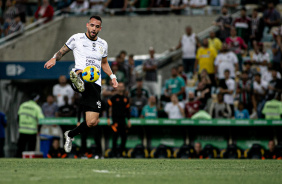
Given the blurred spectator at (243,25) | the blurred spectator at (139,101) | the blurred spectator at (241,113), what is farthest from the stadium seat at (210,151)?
the blurred spectator at (243,25)

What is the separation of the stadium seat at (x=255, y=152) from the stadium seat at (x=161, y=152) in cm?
233

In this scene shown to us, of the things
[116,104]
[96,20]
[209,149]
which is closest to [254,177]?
[96,20]

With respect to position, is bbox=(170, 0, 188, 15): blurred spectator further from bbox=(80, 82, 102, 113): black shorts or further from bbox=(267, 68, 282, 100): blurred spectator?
bbox=(80, 82, 102, 113): black shorts

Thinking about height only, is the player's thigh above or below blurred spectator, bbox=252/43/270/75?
below

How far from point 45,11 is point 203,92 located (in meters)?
9.13

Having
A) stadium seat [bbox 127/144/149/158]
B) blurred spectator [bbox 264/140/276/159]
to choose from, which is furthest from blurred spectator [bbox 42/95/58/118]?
blurred spectator [bbox 264/140/276/159]

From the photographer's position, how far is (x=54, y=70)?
20609 millimetres

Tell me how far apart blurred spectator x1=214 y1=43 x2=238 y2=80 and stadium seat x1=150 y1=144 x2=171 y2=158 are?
3168 millimetres

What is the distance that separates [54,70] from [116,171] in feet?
40.9

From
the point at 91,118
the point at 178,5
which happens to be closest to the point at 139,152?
the point at 91,118

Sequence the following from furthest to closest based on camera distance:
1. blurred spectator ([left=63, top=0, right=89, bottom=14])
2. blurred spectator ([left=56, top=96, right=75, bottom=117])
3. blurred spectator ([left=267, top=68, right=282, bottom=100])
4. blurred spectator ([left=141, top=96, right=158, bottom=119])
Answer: blurred spectator ([left=63, top=0, right=89, bottom=14]), blurred spectator ([left=56, top=96, right=75, bottom=117]), blurred spectator ([left=267, top=68, right=282, bottom=100]), blurred spectator ([left=141, top=96, right=158, bottom=119])

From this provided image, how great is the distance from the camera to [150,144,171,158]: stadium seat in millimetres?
17781

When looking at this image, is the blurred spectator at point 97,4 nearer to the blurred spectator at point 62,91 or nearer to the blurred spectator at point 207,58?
the blurred spectator at point 62,91

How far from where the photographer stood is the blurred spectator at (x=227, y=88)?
1827 cm
